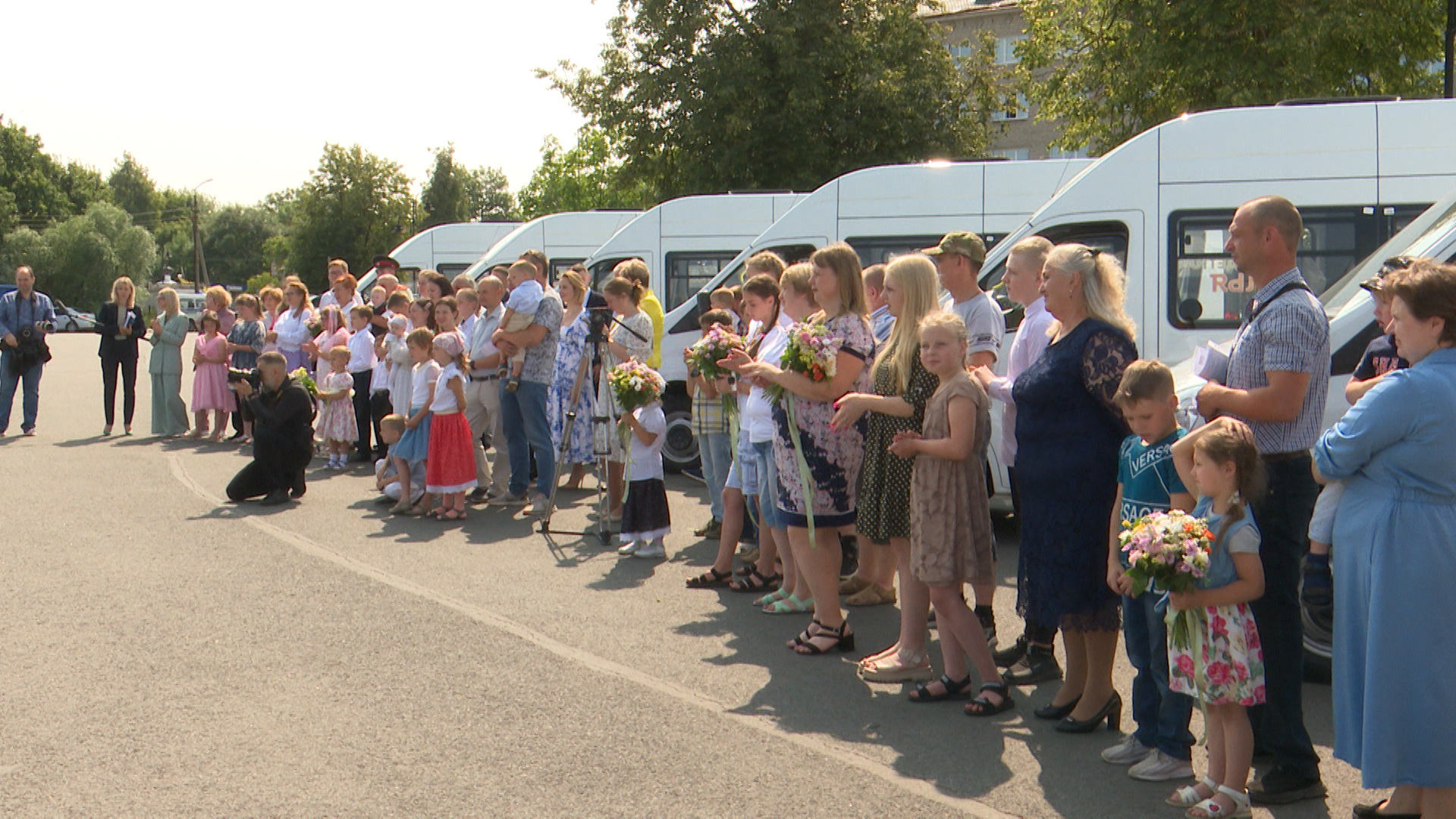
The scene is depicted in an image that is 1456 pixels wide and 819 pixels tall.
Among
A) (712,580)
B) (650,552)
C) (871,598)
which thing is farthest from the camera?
(650,552)

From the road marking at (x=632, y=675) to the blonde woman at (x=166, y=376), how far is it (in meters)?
7.55

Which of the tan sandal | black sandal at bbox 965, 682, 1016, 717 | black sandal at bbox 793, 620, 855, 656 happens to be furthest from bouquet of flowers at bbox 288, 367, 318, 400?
black sandal at bbox 965, 682, 1016, 717

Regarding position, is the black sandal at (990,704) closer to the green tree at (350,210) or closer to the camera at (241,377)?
the camera at (241,377)

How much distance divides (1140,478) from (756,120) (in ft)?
87.4

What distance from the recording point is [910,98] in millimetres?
31547

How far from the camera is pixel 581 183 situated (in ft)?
199

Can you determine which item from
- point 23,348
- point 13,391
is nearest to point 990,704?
point 23,348

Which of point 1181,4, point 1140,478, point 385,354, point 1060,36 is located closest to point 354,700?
point 1140,478

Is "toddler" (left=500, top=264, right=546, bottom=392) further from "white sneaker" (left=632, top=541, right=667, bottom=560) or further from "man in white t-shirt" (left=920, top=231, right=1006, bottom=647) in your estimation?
"man in white t-shirt" (left=920, top=231, right=1006, bottom=647)

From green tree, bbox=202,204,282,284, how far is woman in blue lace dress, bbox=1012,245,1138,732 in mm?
133659

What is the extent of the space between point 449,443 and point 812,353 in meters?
5.34

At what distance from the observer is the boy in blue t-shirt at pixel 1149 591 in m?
4.77

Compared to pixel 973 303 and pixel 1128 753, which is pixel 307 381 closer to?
pixel 973 303

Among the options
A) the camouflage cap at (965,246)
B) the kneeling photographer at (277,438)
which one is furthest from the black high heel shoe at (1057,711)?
the kneeling photographer at (277,438)
